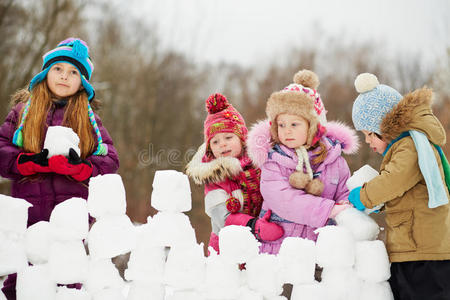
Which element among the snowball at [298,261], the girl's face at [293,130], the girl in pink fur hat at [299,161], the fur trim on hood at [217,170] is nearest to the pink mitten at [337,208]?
the girl in pink fur hat at [299,161]

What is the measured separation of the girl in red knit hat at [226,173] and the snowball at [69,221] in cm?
84

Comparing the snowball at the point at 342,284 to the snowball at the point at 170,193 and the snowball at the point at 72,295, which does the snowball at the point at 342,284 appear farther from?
the snowball at the point at 72,295

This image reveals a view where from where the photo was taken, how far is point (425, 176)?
1.96m

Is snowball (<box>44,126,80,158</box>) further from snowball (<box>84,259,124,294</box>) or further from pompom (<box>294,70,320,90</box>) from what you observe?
pompom (<box>294,70,320,90</box>)

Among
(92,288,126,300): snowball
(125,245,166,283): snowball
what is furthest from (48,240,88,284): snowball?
(125,245,166,283): snowball

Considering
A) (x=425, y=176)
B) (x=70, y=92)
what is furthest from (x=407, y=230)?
(x=70, y=92)

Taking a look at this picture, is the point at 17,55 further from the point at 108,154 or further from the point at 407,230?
the point at 407,230

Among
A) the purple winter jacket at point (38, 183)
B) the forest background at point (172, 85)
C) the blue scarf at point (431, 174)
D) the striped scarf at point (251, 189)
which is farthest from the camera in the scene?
the forest background at point (172, 85)

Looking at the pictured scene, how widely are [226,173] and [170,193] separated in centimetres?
67

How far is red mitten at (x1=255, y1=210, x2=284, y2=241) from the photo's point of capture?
2.39m

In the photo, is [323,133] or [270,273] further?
[323,133]

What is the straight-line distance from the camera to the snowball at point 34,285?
2.04 meters

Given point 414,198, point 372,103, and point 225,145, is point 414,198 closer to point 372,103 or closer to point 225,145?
point 372,103

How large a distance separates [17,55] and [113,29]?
18.1ft
